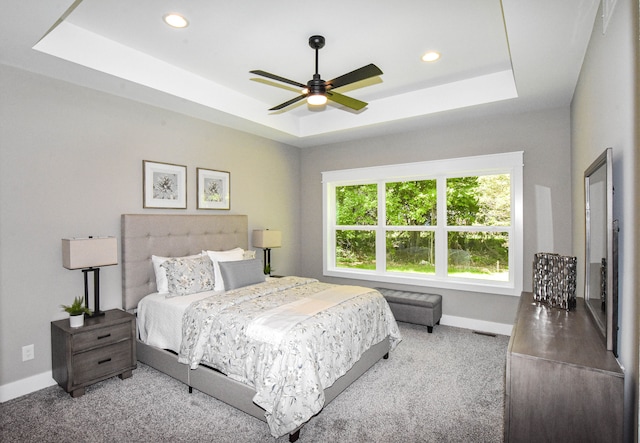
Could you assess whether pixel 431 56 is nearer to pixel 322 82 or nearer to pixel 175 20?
pixel 322 82

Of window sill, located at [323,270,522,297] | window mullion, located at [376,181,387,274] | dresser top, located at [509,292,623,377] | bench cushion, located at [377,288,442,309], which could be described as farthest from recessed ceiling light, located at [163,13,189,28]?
window sill, located at [323,270,522,297]

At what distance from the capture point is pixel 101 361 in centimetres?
285

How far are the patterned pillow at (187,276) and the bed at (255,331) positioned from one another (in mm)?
93

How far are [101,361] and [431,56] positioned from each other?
404 centimetres

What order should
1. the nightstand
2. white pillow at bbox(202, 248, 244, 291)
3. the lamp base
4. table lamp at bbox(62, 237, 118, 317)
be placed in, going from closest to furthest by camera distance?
the nightstand → table lamp at bbox(62, 237, 118, 317) → the lamp base → white pillow at bbox(202, 248, 244, 291)

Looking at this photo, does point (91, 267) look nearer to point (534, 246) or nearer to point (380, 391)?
point (380, 391)

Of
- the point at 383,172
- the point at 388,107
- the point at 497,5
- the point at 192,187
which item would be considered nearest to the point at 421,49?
the point at 497,5

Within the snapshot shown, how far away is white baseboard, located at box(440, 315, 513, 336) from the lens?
416 centimetres

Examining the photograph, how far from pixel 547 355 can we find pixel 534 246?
2836mm

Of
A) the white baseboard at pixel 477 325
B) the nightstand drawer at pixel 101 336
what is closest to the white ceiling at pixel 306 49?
the nightstand drawer at pixel 101 336

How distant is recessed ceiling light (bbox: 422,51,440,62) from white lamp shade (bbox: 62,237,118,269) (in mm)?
3361

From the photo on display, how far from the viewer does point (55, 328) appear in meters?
2.85

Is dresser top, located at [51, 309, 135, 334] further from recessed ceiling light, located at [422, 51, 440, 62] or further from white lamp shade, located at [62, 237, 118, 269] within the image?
recessed ceiling light, located at [422, 51, 440, 62]

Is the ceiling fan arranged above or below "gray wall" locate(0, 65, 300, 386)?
above
